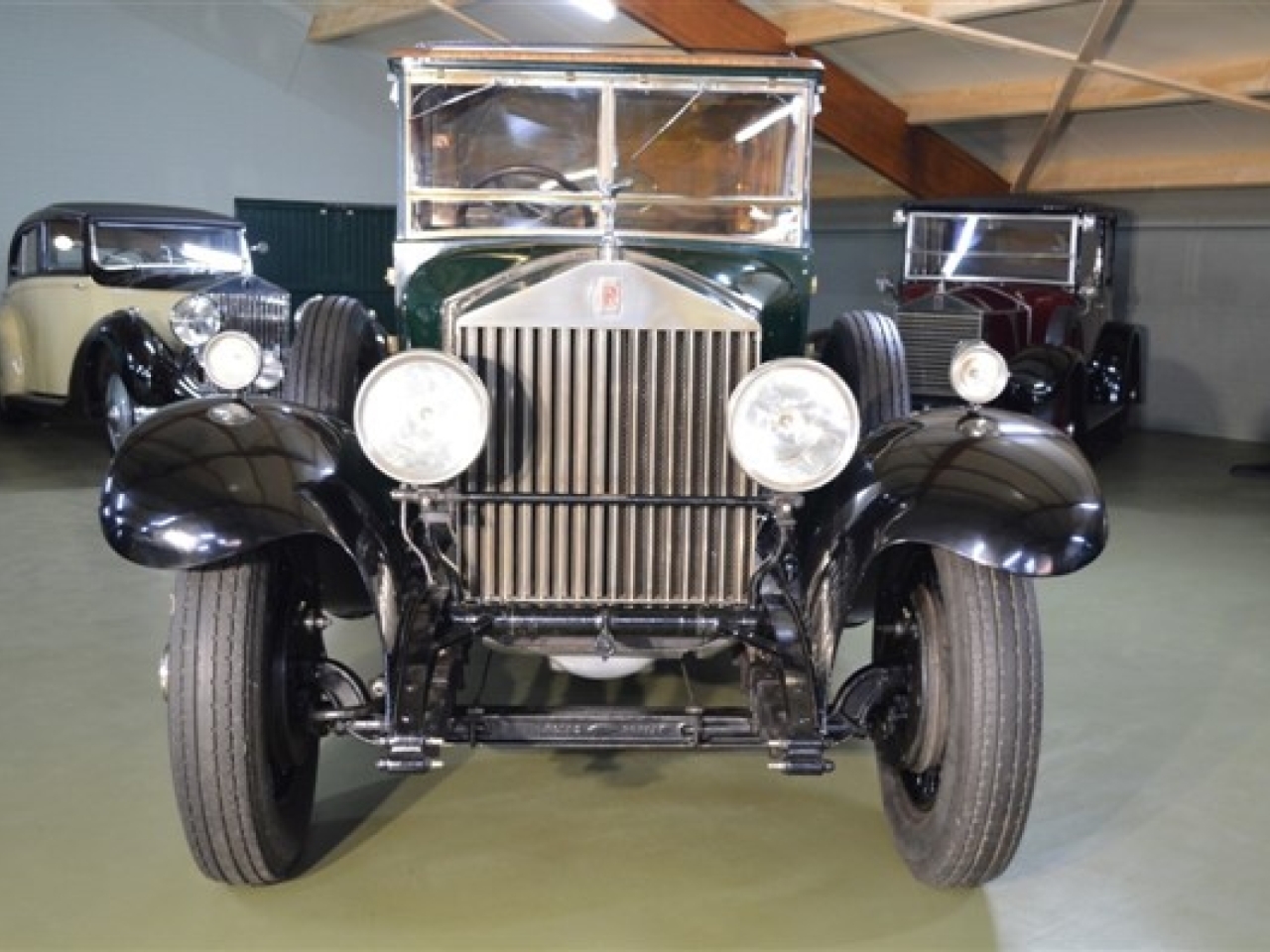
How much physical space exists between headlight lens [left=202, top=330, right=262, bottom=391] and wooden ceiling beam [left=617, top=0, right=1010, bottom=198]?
6.38 metres

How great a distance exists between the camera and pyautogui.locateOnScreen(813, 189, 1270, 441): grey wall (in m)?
9.97

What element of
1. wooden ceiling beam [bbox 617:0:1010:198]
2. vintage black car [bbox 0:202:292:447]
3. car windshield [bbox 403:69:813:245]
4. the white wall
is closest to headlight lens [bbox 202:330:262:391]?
car windshield [bbox 403:69:813:245]

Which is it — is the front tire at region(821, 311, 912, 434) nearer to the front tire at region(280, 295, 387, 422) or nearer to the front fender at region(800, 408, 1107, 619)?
the front fender at region(800, 408, 1107, 619)

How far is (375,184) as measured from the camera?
44.2 feet

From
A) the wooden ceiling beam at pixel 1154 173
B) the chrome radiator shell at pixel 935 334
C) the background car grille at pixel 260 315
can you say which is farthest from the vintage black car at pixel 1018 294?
the background car grille at pixel 260 315

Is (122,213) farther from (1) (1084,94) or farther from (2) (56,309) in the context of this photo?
(1) (1084,94)

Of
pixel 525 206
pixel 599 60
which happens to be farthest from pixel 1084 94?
pixel 525 206

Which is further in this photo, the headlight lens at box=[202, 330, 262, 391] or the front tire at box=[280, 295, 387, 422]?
the front tire at box=[280, 295, 387, 422]

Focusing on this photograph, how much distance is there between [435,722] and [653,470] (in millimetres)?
742

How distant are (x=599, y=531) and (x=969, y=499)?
2.63 feet

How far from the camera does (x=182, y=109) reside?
40.2 ft

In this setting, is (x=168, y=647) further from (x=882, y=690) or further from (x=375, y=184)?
(x=375, y=184)

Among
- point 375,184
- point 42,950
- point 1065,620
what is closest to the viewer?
point 42,950

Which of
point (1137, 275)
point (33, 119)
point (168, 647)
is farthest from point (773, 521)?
point (33, 119)
